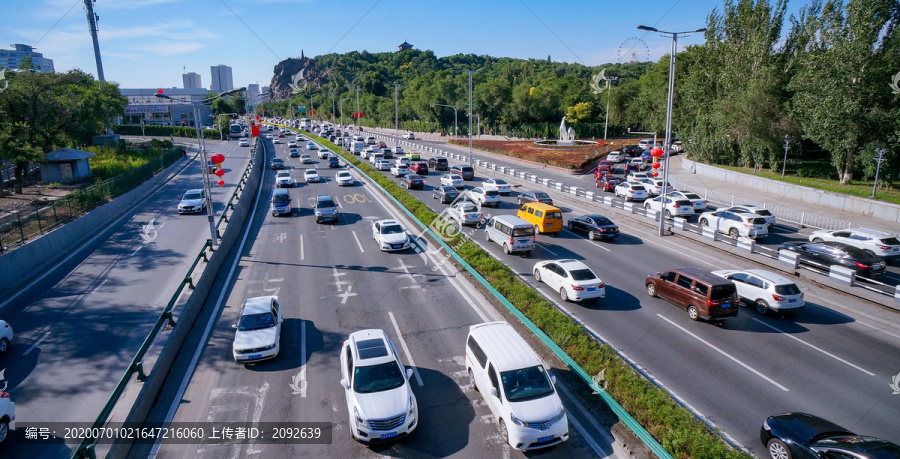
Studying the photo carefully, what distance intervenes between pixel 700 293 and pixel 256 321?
48.6 feet

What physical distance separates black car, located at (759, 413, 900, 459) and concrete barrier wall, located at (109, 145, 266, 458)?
1352 cm

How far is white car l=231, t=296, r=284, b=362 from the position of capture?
13.5 meters

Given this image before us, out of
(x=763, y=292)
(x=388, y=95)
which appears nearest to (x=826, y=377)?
(x=763, y=292)

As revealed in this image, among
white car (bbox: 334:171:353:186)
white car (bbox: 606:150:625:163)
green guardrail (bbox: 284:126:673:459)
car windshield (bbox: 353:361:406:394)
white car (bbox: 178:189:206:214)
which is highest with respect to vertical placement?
white car (bbox: 606:150:625:163)

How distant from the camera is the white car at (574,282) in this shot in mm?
17797

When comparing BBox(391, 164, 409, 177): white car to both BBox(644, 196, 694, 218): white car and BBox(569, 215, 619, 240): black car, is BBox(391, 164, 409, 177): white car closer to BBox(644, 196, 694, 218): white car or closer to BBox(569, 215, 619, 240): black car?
BBox(569, 215, 619, 240): black car

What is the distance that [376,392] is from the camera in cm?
1089

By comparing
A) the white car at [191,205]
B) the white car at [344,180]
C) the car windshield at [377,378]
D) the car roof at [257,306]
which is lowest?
the car windshield at [377,378]

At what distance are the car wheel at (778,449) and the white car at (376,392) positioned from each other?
24.8 feet

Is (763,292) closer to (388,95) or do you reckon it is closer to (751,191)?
(751,191)

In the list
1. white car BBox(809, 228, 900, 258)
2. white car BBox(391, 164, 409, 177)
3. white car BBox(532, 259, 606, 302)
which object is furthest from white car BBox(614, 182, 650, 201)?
white car BBox(391, 164, 409, 177)

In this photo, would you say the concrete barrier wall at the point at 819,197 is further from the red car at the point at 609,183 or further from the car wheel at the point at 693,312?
the car wheel at the point at 693,312

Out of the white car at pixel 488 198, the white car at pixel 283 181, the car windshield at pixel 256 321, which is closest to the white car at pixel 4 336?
the car windshield at pixel 256 321

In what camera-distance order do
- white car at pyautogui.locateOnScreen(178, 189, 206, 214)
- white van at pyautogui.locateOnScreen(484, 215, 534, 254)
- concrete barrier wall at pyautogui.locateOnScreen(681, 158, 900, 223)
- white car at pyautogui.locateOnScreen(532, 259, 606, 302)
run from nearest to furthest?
white car at pyautogui.locateOnScreen(532, 259, 606, 302), white van at pyautogui.locateOnScreen(484, 215, 534, 254), concrete barrier wall at pyautogui.locateOnScreen(681, 158, 900, 223), white car at pyautogui.locateOnScreen(178, 189, 206, 214)
